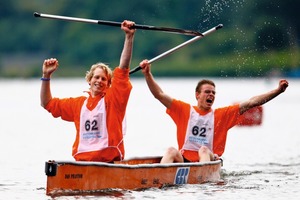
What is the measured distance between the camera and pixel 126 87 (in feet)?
45.3

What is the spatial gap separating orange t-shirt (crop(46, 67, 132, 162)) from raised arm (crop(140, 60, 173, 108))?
726 millimetres

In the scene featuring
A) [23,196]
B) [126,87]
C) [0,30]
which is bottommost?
[23,196]

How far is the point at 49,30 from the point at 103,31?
40.3 ft

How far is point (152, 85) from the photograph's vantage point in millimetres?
15031

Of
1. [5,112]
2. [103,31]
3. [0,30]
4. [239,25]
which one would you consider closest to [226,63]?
[239,25]

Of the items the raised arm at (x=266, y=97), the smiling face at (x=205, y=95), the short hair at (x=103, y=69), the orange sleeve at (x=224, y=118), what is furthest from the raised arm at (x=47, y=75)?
the raised arm at (x=266, y=97)

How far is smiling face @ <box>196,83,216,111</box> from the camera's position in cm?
1597

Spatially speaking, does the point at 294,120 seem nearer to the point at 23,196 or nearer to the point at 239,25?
the point at 23,196

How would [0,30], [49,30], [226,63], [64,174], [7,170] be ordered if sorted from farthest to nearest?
1. [0,30]
2. [49,30]
3. [226,63]
4. [7,170]
5. [64,174]

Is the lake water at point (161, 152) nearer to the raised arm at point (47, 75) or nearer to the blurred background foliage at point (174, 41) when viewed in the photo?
the raised arm at point (47, 75)

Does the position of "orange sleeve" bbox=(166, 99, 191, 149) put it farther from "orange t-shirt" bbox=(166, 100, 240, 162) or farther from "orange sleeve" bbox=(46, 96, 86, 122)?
"orange sleeve" bbox=(46, 96, 86, 122)

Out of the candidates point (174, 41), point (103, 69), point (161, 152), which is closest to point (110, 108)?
point (103, 69)

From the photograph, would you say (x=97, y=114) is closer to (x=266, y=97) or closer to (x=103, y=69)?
(x=103, y=69)


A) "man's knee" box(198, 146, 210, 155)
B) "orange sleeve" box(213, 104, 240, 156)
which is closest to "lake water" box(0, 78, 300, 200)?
"man's knee" box(198, 146, 210, 155)
